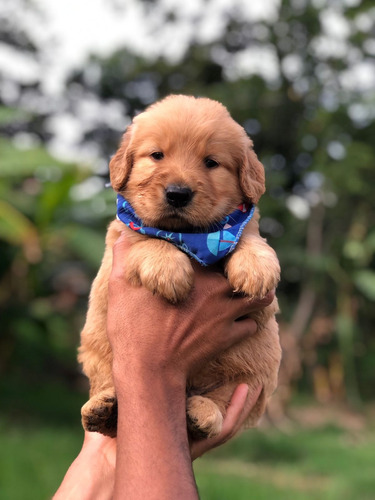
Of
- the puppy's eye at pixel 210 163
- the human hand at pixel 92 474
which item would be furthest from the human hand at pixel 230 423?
the puppy's eye at pixel 210 163

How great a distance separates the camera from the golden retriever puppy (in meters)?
2.35

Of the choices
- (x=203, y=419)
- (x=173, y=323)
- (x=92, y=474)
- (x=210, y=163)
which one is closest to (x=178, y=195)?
(x=210, y=163)

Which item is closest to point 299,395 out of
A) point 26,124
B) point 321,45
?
point 321,45

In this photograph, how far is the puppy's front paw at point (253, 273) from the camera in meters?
2.35

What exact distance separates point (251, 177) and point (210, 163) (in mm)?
219

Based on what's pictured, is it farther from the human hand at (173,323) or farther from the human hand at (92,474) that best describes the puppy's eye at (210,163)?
the human hand at (92,474)

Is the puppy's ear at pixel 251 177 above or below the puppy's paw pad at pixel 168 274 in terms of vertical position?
above

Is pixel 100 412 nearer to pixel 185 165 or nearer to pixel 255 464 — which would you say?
pixel 185 165

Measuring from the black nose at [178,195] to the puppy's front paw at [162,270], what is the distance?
194 mm

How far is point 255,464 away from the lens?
9859mm

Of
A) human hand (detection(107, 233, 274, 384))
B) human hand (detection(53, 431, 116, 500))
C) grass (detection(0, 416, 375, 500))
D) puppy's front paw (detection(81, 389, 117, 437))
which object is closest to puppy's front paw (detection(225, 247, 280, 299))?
human hand (detection(107, 233, 274, 384))

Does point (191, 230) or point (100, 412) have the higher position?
point (191, 230)

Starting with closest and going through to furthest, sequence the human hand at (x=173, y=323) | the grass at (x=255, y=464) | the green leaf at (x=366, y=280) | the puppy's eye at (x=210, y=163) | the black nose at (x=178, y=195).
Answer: the black nose at (x=178, y=195)
the human hand at (x=173, y=323)
the puppy's eye at (x=210, y=163)
the grass at (x=255, y=464)
the green leaf at (x=366, y=280)

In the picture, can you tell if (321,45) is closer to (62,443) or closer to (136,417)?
(62,443)
